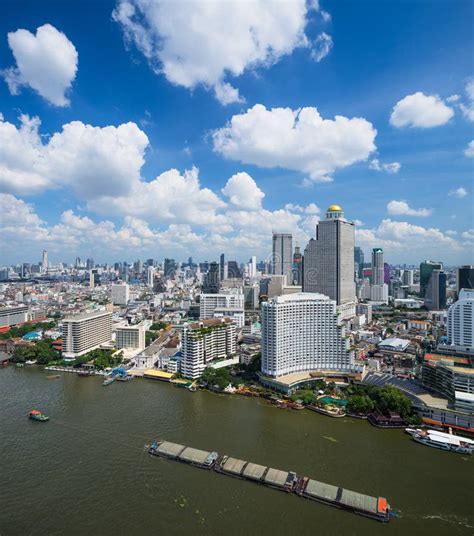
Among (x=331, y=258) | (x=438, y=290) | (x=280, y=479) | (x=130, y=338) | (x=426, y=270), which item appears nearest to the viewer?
(x=280, y=479)

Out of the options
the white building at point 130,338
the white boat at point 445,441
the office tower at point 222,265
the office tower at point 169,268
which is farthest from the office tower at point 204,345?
the office tower at point 169,268

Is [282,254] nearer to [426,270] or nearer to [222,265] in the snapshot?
[222,265]

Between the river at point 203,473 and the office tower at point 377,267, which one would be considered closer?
the river at point 203,473

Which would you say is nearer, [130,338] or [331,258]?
[130,338]

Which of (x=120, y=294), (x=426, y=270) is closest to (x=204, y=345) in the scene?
(x=120, y=294)

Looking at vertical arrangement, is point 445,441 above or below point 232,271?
below

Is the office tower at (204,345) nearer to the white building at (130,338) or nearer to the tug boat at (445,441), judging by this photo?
the white building at (130,338)

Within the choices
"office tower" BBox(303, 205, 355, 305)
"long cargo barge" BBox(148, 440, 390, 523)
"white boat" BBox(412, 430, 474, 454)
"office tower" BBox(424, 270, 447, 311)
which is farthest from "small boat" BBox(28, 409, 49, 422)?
"office tower" BBox(424, 270, 447, 311)
